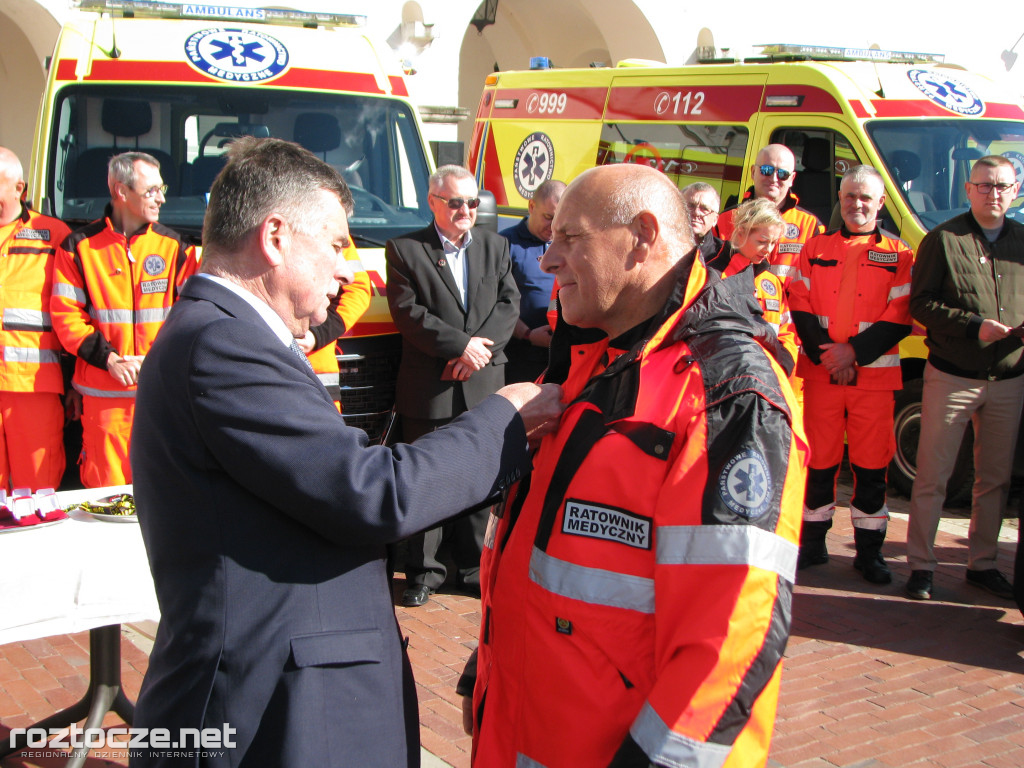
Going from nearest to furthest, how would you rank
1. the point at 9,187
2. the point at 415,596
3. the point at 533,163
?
the point at 9,187
the point at 415,596
the point at 533,163

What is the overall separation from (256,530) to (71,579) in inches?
56.2

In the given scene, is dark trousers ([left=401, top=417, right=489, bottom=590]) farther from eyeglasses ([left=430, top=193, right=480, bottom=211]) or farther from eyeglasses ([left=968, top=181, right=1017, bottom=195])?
eyeglasses ([left=968, top=181, right=1017, bottom=195])

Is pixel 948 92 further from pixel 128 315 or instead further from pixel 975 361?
pixel 128 315

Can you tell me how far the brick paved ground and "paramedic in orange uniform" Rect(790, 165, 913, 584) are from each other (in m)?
0.51

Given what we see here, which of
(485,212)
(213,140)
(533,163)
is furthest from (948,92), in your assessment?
(213,140)

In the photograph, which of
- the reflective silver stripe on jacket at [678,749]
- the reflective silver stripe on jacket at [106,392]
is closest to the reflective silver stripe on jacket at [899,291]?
the reflective silver stripe on jacket at [106,392]

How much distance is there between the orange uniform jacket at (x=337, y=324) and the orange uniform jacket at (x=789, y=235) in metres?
2.27

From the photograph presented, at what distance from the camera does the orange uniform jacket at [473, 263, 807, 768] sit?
64.2 inches

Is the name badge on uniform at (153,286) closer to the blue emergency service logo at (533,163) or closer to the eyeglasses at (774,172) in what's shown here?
the eyeglasses at (774,172)

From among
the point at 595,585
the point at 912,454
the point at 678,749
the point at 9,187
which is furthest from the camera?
the point at 912,454

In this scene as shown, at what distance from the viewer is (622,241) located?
6.64 feet

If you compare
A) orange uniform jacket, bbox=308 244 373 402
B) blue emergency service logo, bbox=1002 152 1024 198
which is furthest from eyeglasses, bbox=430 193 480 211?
blue emergency service logo, bbox=1002 152 1024 198

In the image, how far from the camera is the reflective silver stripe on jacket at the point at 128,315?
15.0ft

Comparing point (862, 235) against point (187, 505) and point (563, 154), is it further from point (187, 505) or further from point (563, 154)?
point (187, 505)
